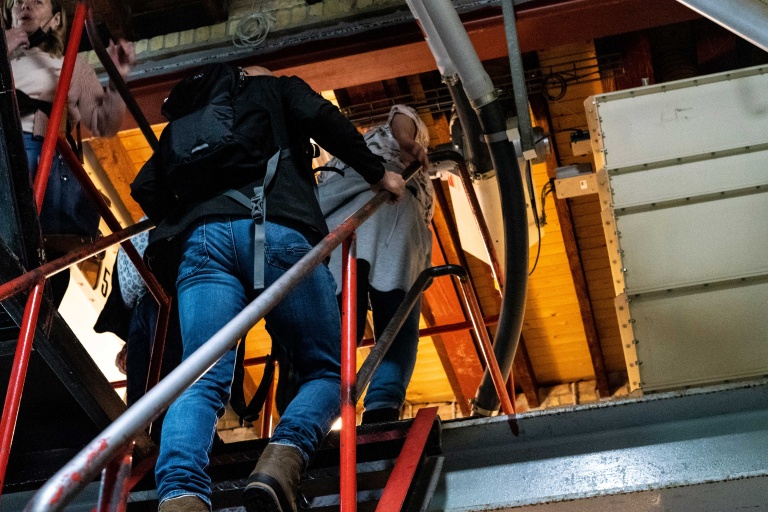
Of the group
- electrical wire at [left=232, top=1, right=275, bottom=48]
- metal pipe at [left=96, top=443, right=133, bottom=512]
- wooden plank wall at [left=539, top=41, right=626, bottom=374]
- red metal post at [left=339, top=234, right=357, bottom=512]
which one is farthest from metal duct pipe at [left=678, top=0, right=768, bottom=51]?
wooden plank wall at [left=539, top=41, right=626, bottom=374]

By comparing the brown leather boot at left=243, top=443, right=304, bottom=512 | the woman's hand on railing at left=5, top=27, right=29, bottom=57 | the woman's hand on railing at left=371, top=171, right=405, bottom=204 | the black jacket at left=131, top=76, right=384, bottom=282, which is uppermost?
the woman's hand on railing at left=5, top=27, right=29, bottom=57

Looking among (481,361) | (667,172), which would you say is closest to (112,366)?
(481,361)

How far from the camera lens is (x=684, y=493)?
3199 millimetres

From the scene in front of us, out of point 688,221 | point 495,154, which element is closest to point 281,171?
point 495,154

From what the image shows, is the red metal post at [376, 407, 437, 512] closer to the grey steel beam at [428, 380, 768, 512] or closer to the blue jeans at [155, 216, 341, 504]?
the grey steel beam at [428, 380, 768, 512]

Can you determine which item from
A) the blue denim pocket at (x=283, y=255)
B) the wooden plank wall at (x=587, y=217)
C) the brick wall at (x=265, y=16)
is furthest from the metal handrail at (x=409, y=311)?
the wooden plank wall at (x=587, y=217)

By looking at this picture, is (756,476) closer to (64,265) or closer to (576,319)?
(64,265)

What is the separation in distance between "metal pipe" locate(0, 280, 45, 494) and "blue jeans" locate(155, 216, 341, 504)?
459 millimetres

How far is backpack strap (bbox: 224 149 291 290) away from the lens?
3.10 metres

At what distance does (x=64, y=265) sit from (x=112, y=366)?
566cm

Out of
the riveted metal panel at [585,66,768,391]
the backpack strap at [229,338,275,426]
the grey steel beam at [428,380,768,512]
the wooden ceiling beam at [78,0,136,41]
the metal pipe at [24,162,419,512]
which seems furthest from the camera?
the wooden ceiling beam at [78,0,136,41]

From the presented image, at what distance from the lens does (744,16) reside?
3586 mm

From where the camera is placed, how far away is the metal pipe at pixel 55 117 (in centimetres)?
354

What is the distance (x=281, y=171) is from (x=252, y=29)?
347 cm
